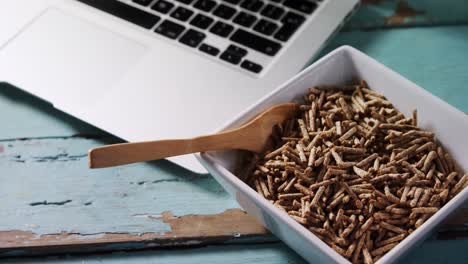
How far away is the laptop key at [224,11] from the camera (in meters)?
0.78

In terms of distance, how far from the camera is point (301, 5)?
0.79m

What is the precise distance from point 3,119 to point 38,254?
0.18 m

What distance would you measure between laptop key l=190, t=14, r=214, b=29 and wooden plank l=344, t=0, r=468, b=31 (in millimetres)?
173

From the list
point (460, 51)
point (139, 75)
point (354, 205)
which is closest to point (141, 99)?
point (139, 75)

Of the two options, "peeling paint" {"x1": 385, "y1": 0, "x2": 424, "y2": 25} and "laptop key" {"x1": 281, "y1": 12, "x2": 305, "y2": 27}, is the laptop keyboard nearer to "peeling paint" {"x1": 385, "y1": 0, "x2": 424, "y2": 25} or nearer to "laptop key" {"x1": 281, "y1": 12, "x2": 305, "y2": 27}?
"laptop key" {"x1": 281, "y1": 12, "x2": 305, "y2": 27}

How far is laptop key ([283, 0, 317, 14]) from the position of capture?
31.0 inches

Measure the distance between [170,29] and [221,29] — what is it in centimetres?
6

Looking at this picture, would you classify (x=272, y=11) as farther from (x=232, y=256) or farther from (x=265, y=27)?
(x=232, y=256)

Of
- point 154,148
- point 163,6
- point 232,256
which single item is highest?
point 163,6

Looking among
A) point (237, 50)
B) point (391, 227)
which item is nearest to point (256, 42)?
point (237, 50)

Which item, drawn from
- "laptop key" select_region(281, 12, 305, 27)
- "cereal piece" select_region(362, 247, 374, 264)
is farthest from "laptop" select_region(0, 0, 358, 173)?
"cereal piece" select_region(362, 247, 374, 264)

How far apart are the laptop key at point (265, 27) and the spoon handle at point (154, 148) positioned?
197 millimetres

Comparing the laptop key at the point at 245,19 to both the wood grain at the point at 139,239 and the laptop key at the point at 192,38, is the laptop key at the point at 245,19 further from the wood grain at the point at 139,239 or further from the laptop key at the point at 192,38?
the wood grain at the point at 139,239

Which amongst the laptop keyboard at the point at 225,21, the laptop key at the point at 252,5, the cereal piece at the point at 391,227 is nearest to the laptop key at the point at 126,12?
the laptop keyboard at the point at 225,21
